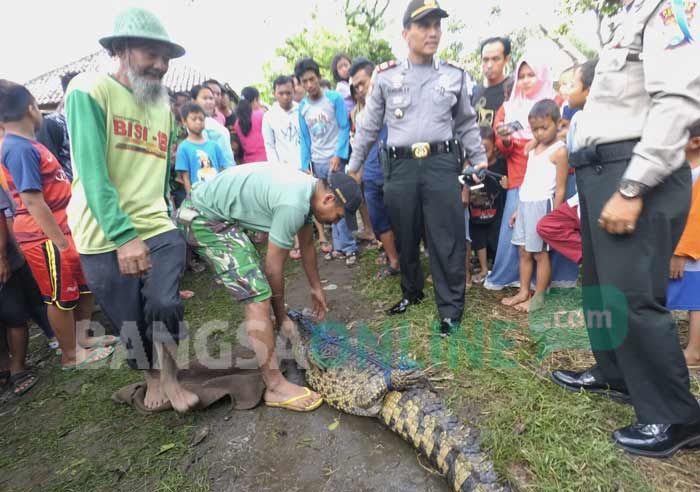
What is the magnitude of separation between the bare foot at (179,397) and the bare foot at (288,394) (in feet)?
1.38

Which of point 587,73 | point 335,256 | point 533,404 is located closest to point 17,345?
point 335,256

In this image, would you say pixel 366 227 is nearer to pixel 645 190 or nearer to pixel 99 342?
pixel 99 342

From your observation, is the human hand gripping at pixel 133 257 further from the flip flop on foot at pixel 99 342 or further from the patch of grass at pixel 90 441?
the flip flop on foot at pixel 99 342

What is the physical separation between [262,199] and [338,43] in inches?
820

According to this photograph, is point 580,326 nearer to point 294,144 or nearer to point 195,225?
point 195,225

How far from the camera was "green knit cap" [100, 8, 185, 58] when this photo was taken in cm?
179

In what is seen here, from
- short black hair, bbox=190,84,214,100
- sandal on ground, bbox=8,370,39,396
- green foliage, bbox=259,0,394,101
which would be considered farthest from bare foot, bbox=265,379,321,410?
green foliage, bbox=259,0,394,101

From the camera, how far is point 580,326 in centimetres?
271

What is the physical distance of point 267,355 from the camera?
230 cm

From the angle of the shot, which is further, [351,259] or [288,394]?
[351,259]

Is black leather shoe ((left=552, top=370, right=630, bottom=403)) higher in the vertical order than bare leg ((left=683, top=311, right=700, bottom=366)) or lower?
lower

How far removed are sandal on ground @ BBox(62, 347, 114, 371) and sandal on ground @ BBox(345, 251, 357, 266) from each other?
2.41 m

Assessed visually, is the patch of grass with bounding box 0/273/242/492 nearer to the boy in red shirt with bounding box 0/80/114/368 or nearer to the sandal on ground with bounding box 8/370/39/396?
the sandal on ground with bounding box 8/370/39/396

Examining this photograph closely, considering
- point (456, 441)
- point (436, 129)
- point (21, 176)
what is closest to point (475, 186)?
point (436, 129)
